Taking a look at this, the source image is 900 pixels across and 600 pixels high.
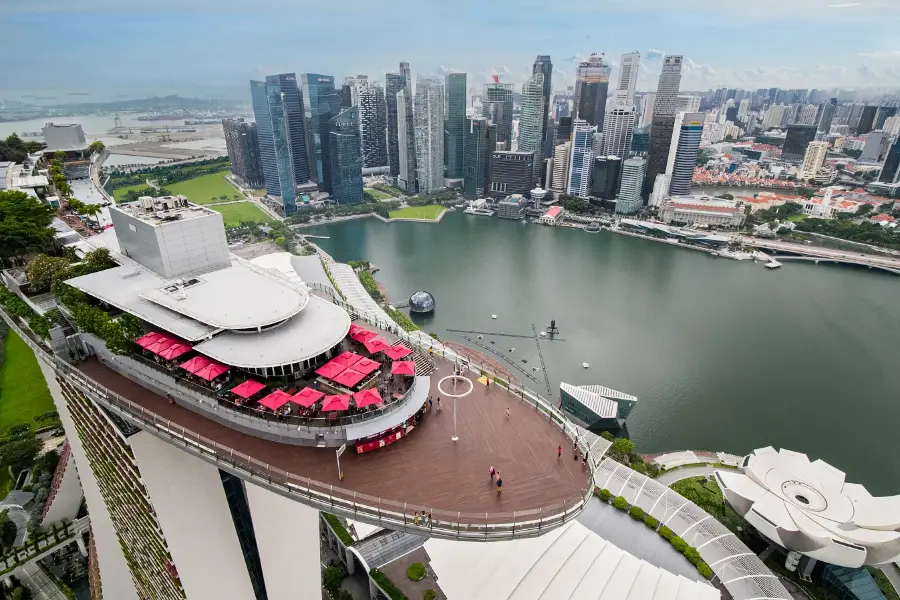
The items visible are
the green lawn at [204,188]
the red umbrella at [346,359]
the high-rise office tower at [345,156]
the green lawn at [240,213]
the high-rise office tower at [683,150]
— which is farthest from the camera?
the green lawn at [204,188]

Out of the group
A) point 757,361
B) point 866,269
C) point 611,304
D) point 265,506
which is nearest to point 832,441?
point 757,361

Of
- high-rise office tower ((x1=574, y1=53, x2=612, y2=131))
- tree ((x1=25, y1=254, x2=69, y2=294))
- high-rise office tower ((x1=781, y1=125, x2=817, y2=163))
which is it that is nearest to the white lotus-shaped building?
tree ((x1=25, y1=254, x2=69, y2=294))

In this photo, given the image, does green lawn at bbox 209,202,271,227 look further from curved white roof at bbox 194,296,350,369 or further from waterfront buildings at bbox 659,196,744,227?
waterfront buildings at bbox 659,196,744,227

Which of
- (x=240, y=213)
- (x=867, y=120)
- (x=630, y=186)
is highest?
(x=867, y=120)

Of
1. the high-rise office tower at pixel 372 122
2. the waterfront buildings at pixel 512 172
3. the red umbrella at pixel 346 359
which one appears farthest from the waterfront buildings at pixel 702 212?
the red umbrella at pixel 346 359

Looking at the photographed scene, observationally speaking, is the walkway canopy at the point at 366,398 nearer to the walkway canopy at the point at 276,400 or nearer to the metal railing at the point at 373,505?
the walkway canopy at the point at 276,400

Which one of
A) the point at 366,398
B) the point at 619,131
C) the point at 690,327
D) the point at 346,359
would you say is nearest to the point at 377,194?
the point at 619,131

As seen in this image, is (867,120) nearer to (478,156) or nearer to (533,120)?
(533,120)
